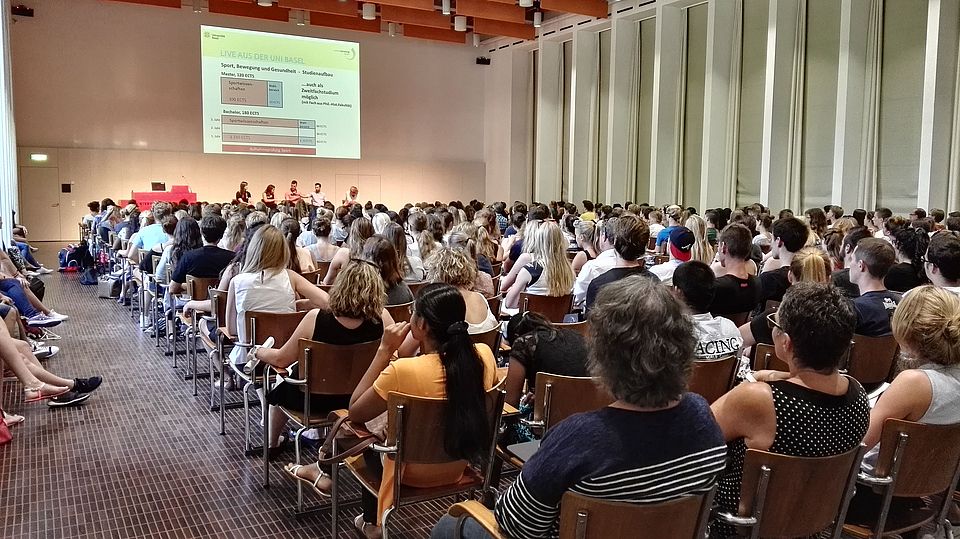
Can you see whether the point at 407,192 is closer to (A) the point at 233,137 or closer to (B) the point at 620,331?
(A) the point at 233,137

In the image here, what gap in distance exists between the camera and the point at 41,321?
6406mm

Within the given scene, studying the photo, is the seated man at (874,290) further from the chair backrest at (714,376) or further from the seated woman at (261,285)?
the seated woman at (261,285)

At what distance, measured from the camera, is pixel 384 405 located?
2.62 m

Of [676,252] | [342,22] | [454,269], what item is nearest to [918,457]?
[454,269]

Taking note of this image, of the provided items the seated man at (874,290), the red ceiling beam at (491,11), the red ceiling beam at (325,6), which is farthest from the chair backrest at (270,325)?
the red ceiling beam at (325,6)

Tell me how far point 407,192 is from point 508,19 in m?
6.31

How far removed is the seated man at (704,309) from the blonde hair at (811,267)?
1141mm

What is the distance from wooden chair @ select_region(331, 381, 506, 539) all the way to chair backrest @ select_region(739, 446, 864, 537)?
904mm

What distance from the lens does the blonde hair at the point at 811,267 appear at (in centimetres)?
405

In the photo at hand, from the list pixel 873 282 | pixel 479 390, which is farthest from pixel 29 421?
pixel 873 282

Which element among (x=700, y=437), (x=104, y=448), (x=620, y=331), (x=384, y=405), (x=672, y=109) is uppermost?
(x=672, y=109)

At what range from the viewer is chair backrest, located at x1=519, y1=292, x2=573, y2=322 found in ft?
15.8

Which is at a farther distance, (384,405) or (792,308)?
(384,405)

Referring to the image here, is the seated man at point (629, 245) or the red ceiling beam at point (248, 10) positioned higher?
the red ceiling beam at point (248, 10)
